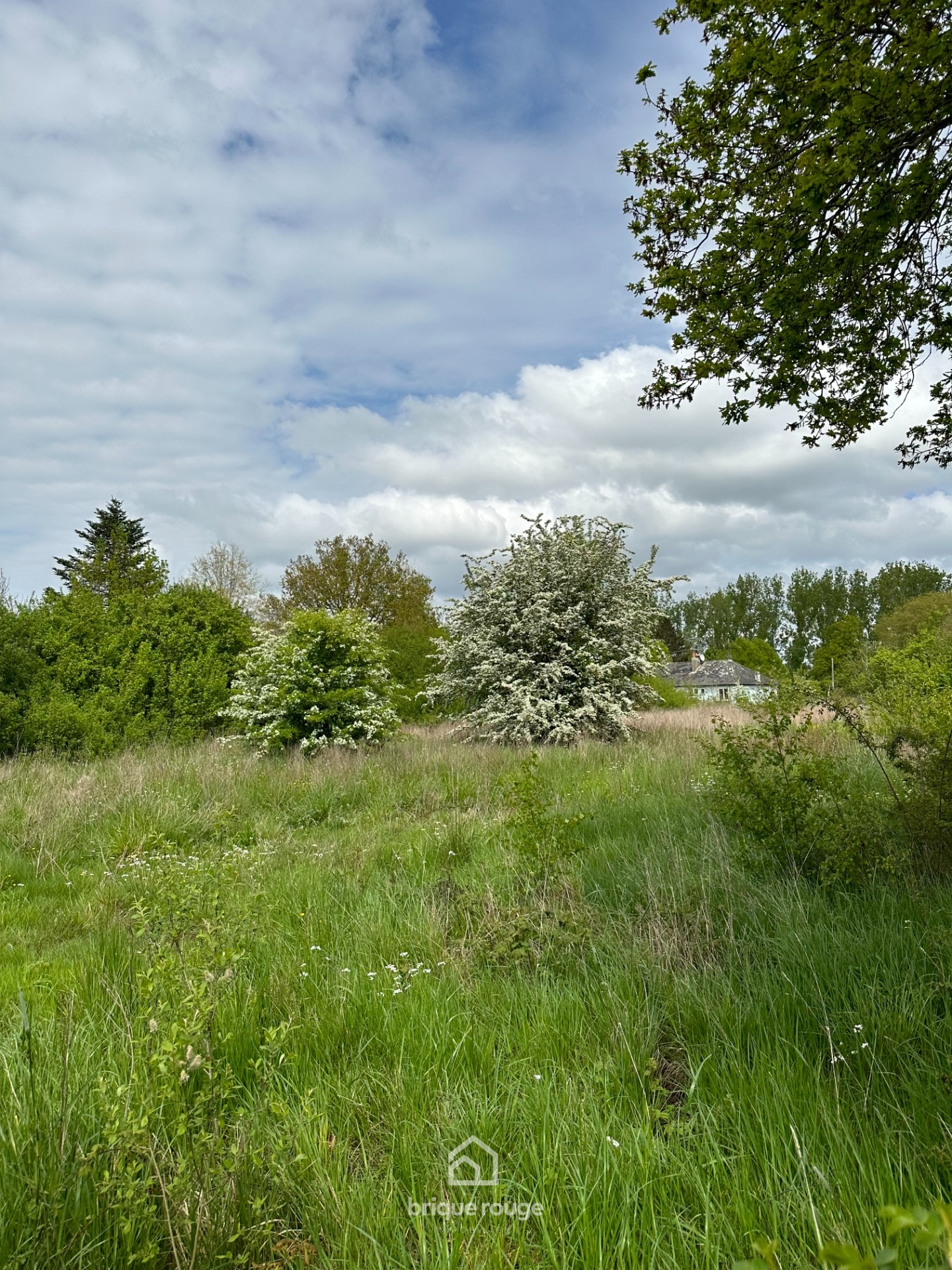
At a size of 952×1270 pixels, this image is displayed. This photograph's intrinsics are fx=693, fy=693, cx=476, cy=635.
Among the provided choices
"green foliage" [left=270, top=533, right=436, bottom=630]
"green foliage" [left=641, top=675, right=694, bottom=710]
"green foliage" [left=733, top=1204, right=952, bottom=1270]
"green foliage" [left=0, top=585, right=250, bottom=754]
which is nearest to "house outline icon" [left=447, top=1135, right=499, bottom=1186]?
"green foliage" [left=733, top=1204, right=952, bottom=1270]

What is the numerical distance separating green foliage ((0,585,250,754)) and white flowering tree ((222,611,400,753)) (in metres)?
1.08

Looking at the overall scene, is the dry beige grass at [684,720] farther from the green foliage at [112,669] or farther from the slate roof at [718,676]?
the slate roof at [718,676]

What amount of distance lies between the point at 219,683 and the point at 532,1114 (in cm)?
1241

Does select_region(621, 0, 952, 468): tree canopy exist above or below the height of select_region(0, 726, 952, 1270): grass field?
above

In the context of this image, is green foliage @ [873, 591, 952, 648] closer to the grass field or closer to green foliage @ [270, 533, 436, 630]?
green foliage @ [270, 533, 436, 630]

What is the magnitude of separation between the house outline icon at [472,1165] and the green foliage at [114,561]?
23.7 m

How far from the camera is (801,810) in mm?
4594

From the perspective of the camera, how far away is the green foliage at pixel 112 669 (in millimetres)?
11922

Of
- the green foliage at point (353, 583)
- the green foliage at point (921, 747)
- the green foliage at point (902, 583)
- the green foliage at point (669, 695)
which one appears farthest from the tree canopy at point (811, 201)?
the green foliage at point (902, 583)

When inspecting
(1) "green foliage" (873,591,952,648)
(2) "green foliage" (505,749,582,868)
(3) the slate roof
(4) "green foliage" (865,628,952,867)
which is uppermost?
(1) "green foliage" (873,591,952,648)

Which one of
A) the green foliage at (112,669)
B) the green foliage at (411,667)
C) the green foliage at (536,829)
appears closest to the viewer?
the green foliage at (536,829)

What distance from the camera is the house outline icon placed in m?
2.10

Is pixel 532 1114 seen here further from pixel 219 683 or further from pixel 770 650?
pixel 770 650

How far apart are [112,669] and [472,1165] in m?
12.6
